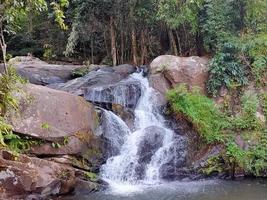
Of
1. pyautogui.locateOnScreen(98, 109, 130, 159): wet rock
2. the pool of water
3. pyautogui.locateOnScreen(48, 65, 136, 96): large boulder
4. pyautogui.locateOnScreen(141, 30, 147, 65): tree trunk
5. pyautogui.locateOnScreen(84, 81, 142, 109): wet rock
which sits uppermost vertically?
pyautogui.locateOnScreen(141, 30, 147, 65): tree trunk

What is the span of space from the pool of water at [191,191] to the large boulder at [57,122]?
1283mm

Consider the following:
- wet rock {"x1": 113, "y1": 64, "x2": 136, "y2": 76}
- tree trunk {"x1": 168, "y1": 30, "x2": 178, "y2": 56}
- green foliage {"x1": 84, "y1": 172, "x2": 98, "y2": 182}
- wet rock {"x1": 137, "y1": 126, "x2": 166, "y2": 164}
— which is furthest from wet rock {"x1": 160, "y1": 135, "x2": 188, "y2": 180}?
tree trunk {"x1": 168, "y1": 30, "x2": 178, "y2": 56}

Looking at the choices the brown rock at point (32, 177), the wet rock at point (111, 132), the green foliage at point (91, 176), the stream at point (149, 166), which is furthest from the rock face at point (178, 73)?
the brown rock at point (32, 177)

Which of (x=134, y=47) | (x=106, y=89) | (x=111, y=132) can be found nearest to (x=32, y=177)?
(x=111, y=132)

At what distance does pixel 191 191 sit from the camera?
347 inches

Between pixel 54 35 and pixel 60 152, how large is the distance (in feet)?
38.1

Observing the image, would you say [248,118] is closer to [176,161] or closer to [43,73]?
[176,161]

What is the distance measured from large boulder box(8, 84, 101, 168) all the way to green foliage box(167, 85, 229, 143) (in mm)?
2381

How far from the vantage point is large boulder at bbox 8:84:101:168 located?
30.1 ft

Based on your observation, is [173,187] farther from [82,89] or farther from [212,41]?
[212,41]

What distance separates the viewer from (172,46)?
1617 cm

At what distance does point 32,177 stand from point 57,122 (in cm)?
182

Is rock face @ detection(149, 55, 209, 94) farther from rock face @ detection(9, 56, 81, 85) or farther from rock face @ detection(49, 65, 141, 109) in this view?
rock face @ detection(9, 56, 81, 85)

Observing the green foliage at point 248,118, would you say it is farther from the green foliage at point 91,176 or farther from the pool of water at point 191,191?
the green foliage at point 91,176
